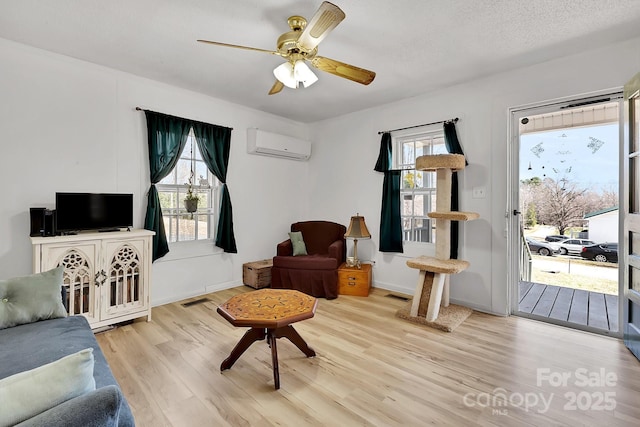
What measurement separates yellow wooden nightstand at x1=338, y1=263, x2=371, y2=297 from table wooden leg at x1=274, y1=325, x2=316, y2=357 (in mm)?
1592

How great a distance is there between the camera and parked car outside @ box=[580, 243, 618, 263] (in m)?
2.81

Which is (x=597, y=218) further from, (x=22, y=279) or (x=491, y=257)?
(x=22, y=279)

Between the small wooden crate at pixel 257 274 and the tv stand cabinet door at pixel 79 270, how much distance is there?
1.76 metres

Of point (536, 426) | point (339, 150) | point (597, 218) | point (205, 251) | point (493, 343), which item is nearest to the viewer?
point (536, 426)

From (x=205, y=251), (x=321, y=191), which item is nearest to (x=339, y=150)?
(x=321, y=191)

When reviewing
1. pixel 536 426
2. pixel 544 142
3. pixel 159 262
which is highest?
pixel 544 142

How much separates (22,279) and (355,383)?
2278mm

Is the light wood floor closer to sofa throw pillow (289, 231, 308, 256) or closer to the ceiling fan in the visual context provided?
sofa throw pillow (289, 231, 308, 256)

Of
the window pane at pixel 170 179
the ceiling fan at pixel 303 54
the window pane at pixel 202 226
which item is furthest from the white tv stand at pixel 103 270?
the ceiling fan at pixel 303 54

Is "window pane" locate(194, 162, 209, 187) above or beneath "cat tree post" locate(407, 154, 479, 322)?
above

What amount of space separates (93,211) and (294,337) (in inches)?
88.0

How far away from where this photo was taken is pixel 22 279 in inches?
77.9

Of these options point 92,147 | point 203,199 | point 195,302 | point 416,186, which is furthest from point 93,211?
point 416,186

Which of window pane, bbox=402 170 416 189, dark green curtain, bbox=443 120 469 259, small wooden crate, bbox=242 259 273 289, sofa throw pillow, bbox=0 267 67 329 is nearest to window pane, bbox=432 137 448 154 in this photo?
dark green curtain, bbox=443 120 469 259
